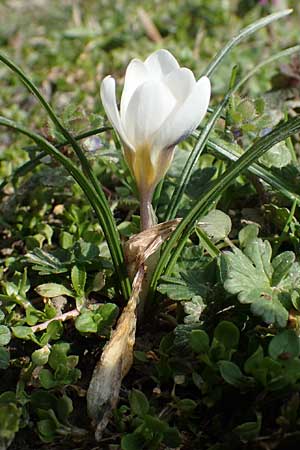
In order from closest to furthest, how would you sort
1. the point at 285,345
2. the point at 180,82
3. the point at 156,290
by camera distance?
the point at 285,345, the point at 180,82, the point at 156,290

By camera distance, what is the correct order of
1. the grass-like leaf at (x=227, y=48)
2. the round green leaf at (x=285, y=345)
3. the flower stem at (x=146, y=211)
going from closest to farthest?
1. the round green leaf at (x=285, y=345)
2. the flower stem at (x=146, y=211)
3. the grass-like leaf at (x=227, y=48)

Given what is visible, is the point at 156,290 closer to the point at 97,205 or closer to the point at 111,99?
the point at 97,205

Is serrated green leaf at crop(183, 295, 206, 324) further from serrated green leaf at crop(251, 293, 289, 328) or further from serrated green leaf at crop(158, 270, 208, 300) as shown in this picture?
serrated green leaf at crop(251, 293, 289, 328)

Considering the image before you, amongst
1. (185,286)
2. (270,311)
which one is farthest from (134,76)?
(270,311)

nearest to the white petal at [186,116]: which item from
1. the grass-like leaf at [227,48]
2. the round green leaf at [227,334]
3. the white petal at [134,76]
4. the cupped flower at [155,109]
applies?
the cupped flower at [155,109]

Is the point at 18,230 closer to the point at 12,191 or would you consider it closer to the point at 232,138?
the point at 12,191

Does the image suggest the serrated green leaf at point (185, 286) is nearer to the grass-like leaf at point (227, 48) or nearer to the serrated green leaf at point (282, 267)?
the serrated green leaf at point (282, 267)

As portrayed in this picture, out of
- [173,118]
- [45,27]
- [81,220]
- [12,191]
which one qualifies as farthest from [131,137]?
[45,27]
